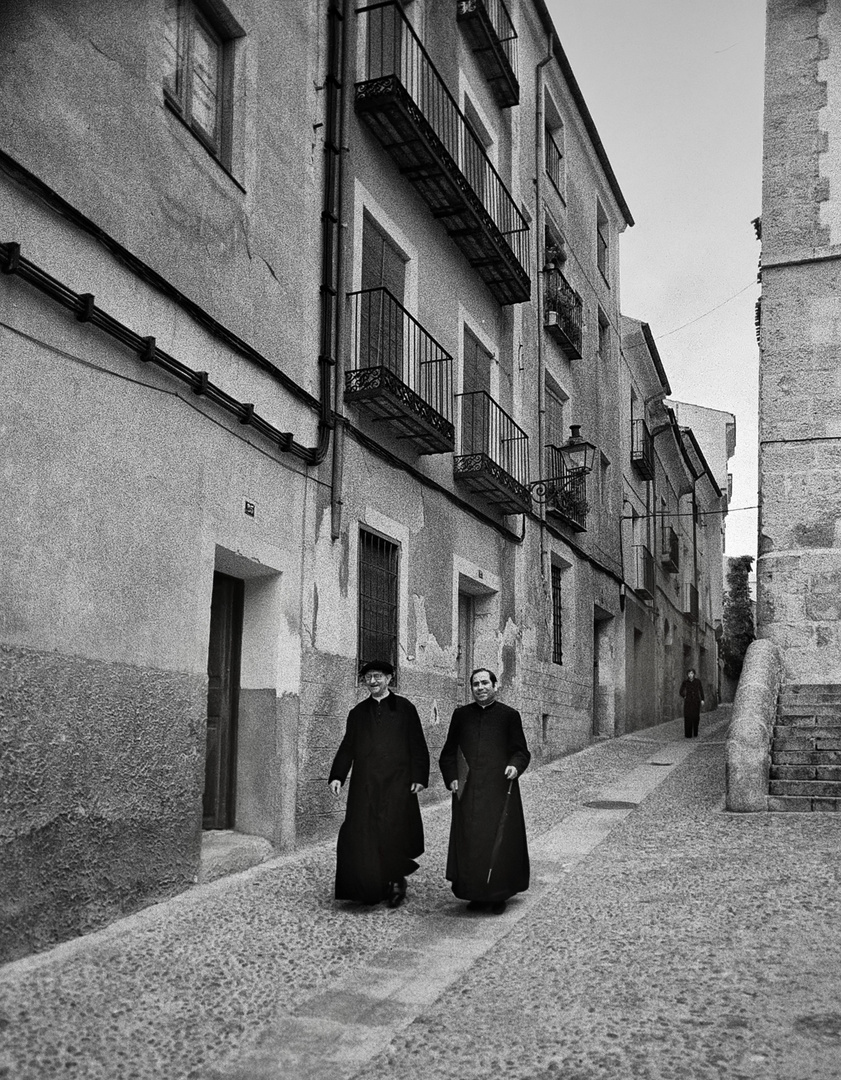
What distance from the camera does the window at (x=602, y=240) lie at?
20000 millimetres

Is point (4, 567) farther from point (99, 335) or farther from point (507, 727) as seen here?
point (507, 727)

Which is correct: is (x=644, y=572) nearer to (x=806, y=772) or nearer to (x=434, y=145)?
(x=806, y=772)

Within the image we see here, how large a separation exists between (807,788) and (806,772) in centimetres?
31

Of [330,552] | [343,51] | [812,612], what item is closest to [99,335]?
[330,552]

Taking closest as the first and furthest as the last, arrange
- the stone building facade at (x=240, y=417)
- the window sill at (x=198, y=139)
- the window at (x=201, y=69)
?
the stone building facade at (x=240, y=417)
the window sill at (x=198, y=139)
the window at (x=201, y=69)

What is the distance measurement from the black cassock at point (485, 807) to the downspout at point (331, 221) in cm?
281

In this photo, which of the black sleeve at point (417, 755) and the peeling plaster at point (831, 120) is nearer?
the black sleeve at point (417, 755)

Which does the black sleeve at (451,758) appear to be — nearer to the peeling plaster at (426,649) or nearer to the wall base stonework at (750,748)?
the wall base stonework at (750,748)

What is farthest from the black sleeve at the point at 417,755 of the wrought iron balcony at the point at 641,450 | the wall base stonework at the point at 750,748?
the wrought iron balcony at the point at 641,450

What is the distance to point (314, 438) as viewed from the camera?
8.93m

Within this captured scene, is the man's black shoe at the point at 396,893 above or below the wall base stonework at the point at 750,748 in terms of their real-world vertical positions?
below

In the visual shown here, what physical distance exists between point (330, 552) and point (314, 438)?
91 centimetres

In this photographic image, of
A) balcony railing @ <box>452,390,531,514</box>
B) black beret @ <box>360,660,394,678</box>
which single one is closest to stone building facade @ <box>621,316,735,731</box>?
balcony railing @ <box>452,390,531,514</box>

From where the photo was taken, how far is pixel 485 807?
22.0ft
